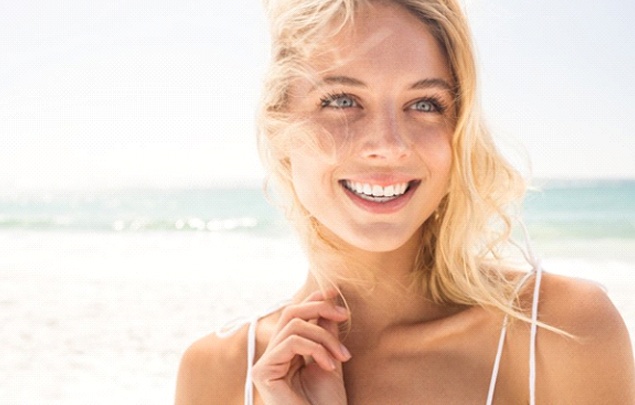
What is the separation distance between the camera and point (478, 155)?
2.26 meters

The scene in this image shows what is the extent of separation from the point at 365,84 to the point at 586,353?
880 mm

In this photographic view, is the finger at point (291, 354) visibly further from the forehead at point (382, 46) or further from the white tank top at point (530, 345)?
the forehead at point (382, 46)

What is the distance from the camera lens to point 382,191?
2119 millimetres

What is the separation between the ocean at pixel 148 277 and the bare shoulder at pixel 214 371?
397 millimetres

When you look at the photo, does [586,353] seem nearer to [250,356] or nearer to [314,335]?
[314,335]

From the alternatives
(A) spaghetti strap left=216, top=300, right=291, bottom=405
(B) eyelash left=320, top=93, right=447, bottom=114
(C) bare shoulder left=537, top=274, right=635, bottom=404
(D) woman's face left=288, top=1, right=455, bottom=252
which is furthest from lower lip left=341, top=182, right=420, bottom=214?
(A) spaghetti strap left=216, top=300, right=291, bottom=405

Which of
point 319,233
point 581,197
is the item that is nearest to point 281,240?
point 581,197

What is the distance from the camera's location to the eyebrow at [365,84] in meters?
2.10

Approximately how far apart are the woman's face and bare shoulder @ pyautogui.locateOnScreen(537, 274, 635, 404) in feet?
1.46

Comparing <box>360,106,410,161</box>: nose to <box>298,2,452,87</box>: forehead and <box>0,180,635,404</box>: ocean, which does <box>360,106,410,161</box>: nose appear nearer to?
<box>298,2,452,87</box>: forehead

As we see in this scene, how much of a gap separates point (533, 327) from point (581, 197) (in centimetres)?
2449

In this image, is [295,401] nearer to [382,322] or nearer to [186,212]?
[382,322]

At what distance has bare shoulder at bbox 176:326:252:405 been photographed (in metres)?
2.48

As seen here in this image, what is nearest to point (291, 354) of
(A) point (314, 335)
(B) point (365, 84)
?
(A) point (314, 335)
